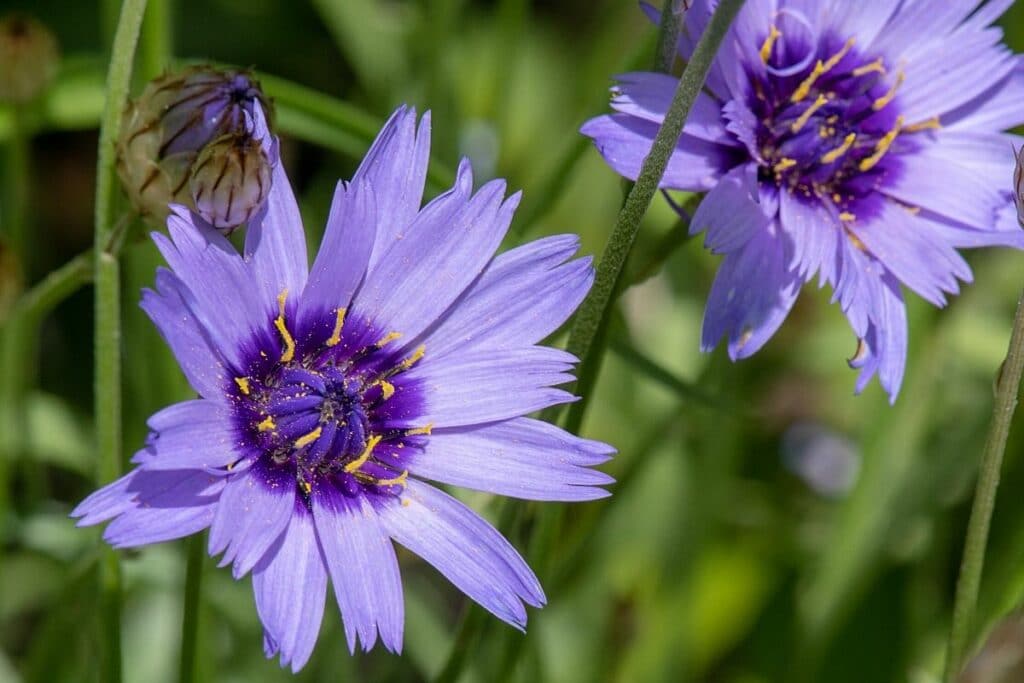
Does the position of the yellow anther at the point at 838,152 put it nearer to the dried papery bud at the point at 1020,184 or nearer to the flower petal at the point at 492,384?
the dried papery bud at the point at 1020,184

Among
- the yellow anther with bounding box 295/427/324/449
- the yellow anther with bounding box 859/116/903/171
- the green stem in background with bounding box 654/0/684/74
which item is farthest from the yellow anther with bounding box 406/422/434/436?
the yellow anther with bounding box 859/116/903/171

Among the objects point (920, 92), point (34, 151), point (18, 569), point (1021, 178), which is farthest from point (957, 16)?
point (34, 151)

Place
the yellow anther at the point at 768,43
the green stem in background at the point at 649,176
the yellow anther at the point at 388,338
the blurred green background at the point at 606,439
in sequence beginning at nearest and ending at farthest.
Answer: the green stem in background at the point at 649,176
the yellow anther at the point at 388,338
the yellow anther at the point at 768,43
the blurred green background at the point at 606,439

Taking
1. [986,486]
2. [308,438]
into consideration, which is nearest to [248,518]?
[308,438]

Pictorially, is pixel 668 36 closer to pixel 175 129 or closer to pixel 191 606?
pixel 175 129

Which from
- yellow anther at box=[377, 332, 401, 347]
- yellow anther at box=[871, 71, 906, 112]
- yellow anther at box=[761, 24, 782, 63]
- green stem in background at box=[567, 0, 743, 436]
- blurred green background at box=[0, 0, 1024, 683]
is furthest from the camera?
blurred green background at box=[0, 0, 1024, 683]

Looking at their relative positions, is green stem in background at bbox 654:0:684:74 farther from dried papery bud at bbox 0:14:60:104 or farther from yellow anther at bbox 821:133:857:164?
dried papery bud at bbox 0:14:60:104

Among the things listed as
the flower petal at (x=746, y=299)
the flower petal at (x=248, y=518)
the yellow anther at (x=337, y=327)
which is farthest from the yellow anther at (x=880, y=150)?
the flower petal at (x=248, y=518)
